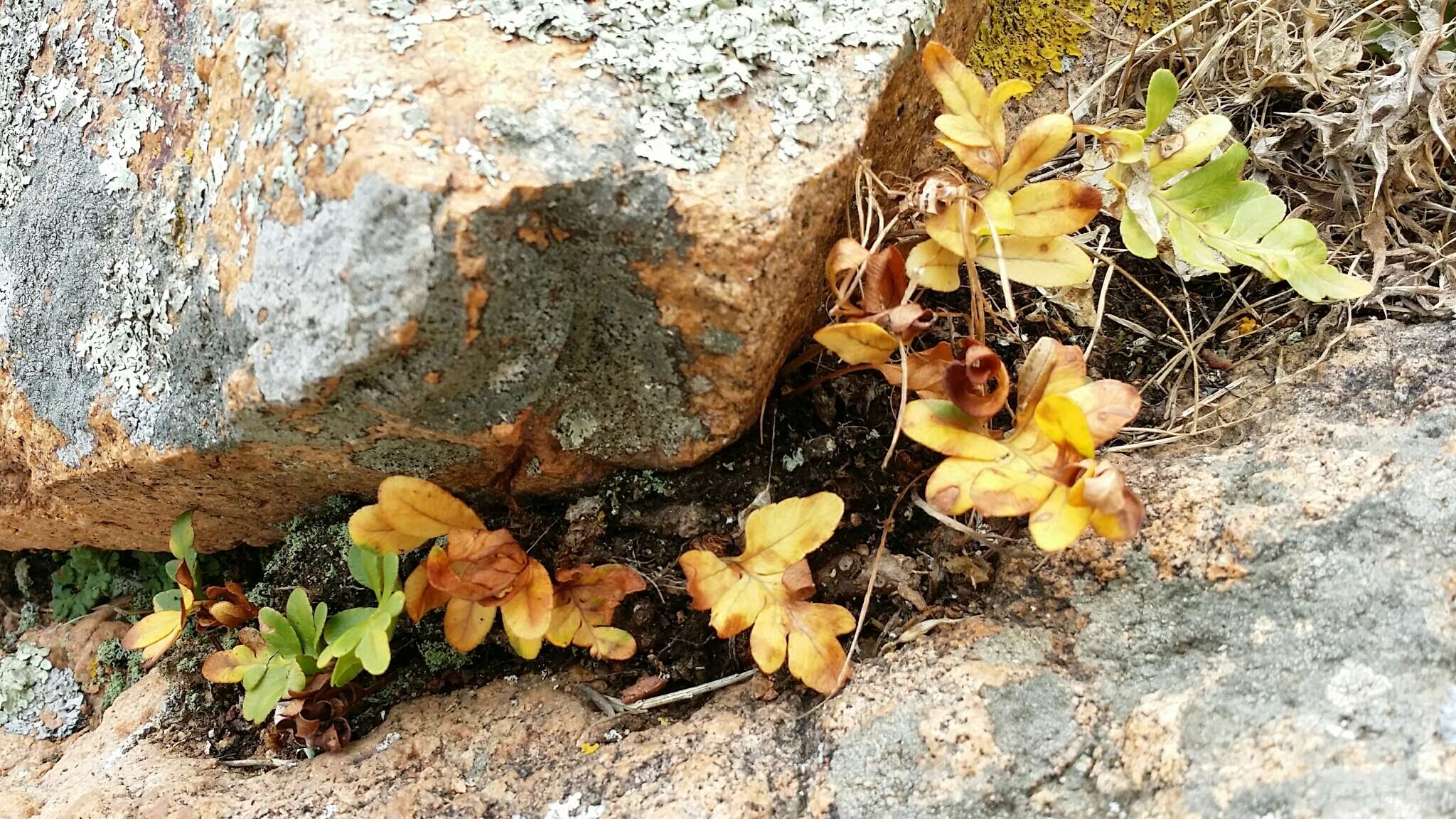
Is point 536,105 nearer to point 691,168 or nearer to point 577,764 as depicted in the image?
point 691,168

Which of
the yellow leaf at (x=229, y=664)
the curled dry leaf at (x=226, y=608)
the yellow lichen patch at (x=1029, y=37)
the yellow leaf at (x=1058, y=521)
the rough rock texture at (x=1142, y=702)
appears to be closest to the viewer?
the rough rock texture at (x=1142, y=702)

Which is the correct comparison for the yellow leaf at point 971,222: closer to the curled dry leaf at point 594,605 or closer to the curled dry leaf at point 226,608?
the curled dry leaf at point 594,605

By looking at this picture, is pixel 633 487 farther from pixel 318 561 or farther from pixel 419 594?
pixel 318 561

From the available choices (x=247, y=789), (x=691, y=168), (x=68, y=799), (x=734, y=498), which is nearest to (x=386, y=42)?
(x=691, y=168)

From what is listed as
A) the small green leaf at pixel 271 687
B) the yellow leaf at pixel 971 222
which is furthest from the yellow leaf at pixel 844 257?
the small green leaf at pixel 271 687

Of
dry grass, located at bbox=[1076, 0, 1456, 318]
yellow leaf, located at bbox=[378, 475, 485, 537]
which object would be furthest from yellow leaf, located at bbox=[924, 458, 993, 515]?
dry grass, located at bbox=[1076, 0, 1456, 318]
